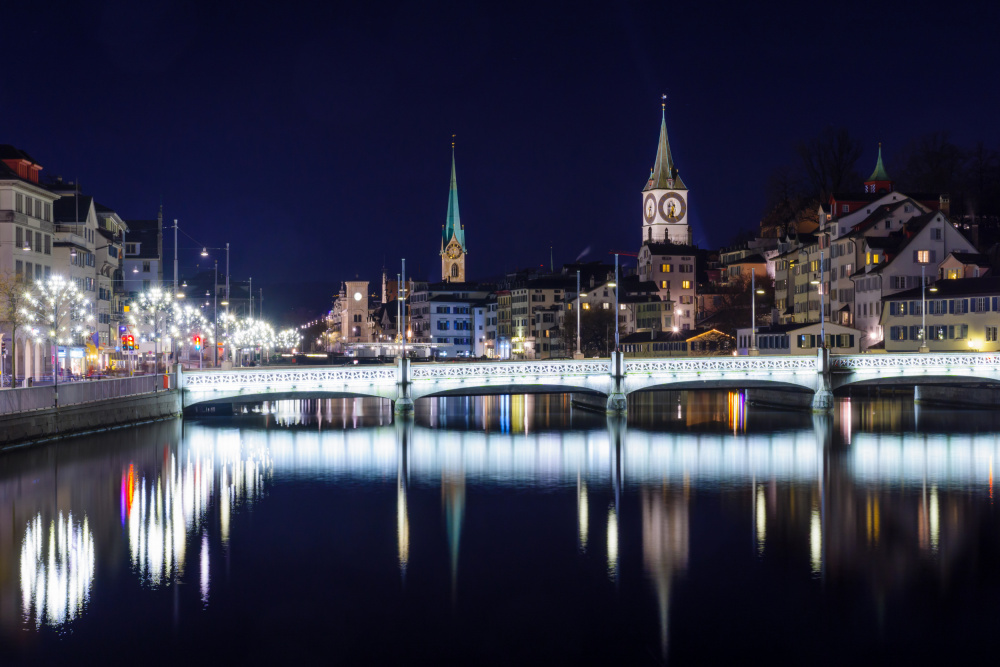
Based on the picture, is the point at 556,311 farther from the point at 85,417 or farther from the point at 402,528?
the point at 402,528

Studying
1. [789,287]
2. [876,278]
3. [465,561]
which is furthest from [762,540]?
[789,287]

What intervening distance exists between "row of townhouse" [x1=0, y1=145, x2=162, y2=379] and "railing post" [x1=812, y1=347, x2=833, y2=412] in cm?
4917

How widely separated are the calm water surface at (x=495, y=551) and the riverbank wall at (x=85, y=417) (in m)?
0.94

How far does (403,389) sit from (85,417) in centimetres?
2207

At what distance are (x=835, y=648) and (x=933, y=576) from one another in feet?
Answer: 25.9

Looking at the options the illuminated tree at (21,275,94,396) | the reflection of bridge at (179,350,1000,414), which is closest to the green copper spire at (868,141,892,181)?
the reflection of bridge at (179,350,1000,414)

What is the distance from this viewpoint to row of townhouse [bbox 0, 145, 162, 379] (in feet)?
250

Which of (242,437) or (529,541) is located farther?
(242,437)

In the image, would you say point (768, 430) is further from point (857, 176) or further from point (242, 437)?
point (857, 176)

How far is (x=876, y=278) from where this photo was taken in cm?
10131

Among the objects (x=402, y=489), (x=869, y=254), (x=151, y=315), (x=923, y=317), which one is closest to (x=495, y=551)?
(x=402, y=489)

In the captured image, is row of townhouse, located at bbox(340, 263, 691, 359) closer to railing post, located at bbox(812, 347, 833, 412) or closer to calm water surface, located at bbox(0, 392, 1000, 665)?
railing post, located at bbox(812, 347, 833, 412)

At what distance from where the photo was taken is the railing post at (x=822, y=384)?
252 feet

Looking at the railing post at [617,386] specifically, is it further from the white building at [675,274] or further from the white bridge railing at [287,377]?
the white building at [675,274]
